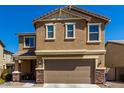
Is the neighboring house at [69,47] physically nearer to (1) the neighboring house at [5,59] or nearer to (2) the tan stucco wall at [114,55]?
(2) the tan stucco wall at [114,55]

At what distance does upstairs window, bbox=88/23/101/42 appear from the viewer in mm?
19859

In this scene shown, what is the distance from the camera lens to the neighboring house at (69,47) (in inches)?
765

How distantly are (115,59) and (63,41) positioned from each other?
708 cm

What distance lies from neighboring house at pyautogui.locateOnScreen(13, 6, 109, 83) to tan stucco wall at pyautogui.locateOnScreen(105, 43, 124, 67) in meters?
4.18

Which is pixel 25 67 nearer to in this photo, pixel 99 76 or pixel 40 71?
pixel 40 71

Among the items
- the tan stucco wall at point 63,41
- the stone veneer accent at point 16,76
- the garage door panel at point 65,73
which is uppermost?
the tan stucco wall at point 63,41

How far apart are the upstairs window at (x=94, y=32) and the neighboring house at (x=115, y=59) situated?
4.10 meters

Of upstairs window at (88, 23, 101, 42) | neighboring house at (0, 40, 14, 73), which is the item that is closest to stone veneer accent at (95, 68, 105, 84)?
upstairs window at (88, 23, 101, 42)

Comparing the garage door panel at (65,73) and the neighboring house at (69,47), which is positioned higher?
the neighboring house at (69,47)

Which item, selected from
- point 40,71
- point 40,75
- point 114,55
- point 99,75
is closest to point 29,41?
point 40,71

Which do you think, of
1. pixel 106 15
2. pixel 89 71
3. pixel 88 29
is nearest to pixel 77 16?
pixel 88 29

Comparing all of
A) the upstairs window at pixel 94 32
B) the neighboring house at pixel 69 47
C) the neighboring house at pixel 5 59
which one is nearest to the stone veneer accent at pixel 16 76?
the neighboring house at pixel 69 47

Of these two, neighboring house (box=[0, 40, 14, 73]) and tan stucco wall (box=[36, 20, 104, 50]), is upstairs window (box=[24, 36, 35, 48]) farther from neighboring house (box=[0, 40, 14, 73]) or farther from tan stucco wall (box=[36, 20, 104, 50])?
neighboring house (box=[0, 40, 14, 73])

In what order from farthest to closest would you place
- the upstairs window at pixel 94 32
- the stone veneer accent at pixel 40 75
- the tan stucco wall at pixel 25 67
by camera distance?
1. the tan stucco wall at pixel 25 67
2. the upstairs window at pixel 94 32
3. the stone veneer accent at pixel 40 75
